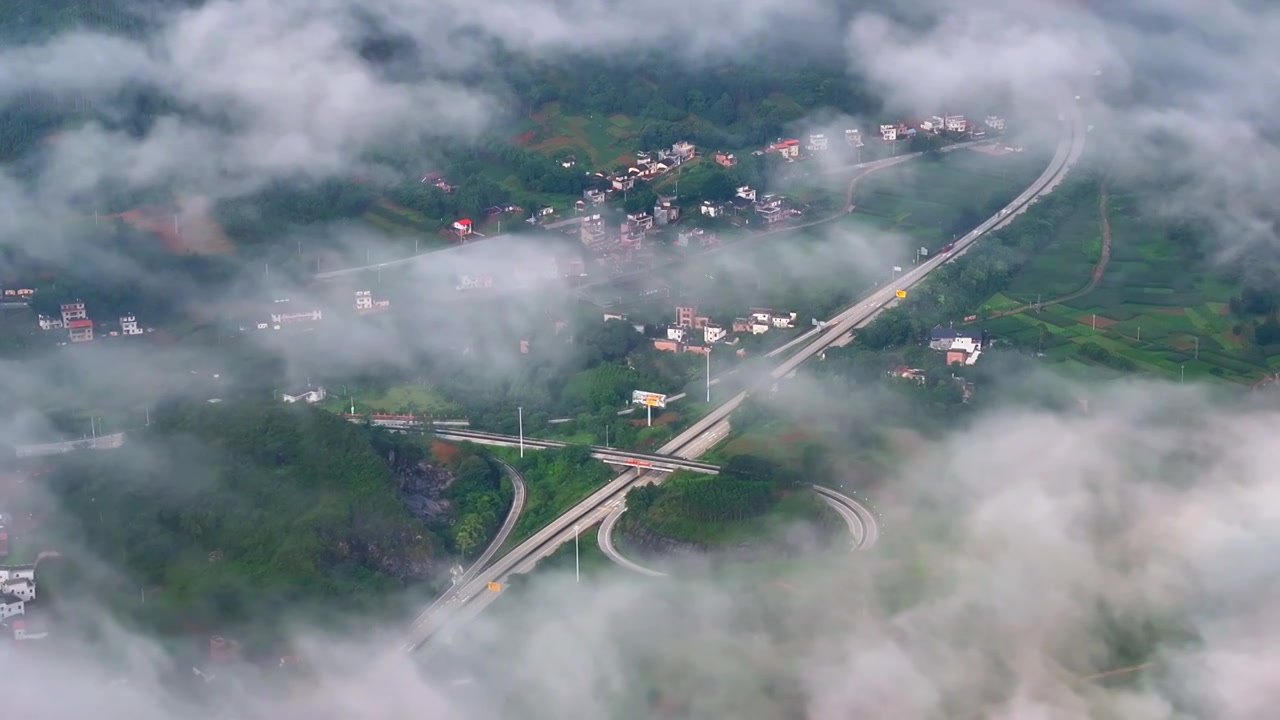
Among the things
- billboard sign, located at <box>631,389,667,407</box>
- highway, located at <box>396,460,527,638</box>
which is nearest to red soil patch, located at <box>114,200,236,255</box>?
billboard sign, located at <box>631,389,667,407</box>

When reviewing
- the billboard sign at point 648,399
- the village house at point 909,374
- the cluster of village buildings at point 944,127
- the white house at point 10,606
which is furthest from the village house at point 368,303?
the cluster of village buildings at point 944,127

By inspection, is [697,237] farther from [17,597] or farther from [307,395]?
[17,597]

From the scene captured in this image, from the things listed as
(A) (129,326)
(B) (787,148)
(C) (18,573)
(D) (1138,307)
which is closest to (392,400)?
(A) (129,326)

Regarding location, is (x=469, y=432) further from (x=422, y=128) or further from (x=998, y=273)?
(x=422, y=128)

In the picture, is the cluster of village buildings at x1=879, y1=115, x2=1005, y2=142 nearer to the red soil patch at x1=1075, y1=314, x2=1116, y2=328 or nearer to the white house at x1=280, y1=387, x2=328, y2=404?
the red soil patch at x1=1075, y1=314, x2=1116, y2=328

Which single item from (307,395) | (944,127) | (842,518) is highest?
(944,127)

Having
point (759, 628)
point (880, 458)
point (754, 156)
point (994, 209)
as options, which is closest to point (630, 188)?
point (754, 156)

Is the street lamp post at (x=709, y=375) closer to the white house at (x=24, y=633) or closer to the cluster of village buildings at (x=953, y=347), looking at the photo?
the cluster of village buildings at (x=953, y=347)
